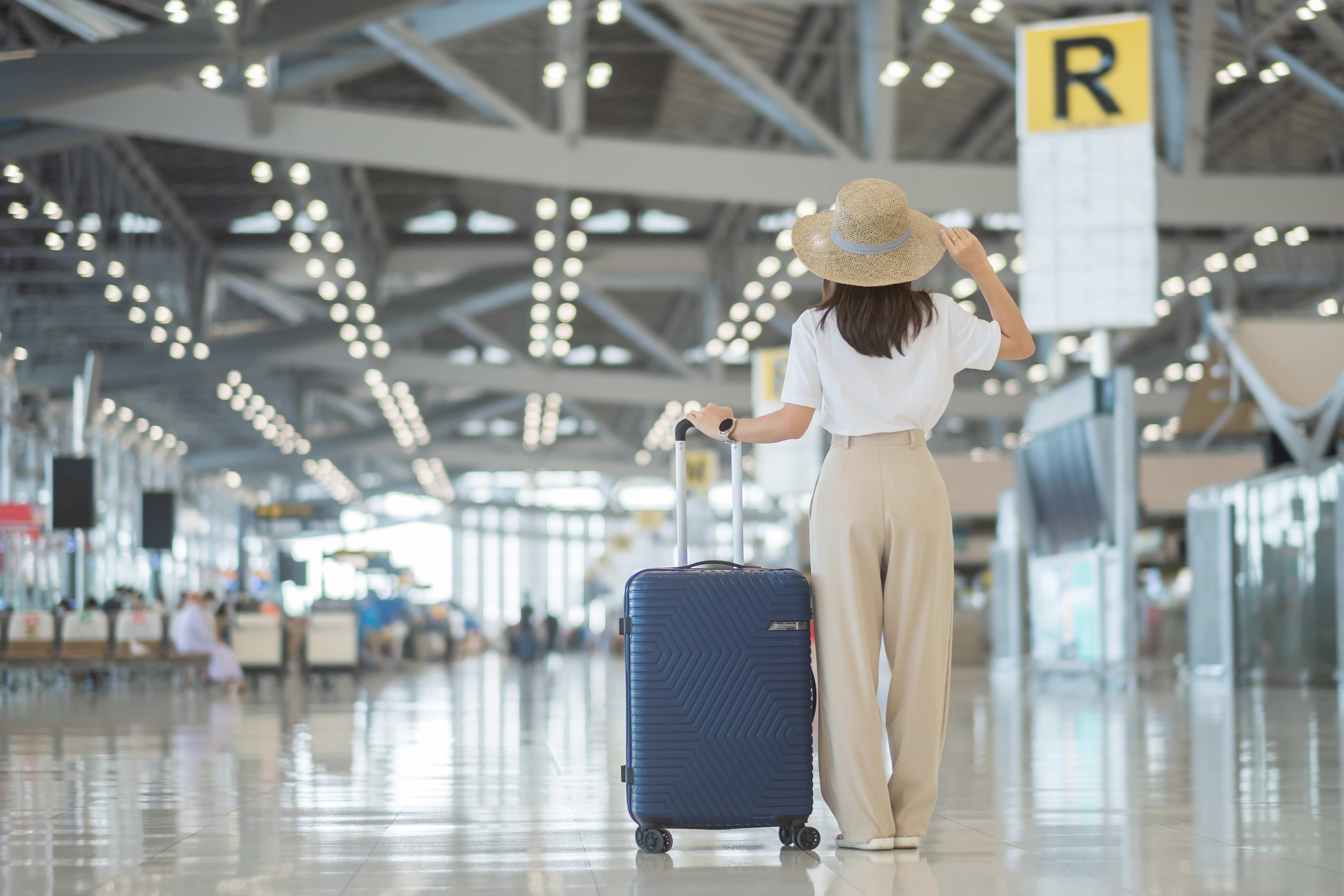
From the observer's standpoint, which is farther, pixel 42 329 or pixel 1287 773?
pixel 42 329

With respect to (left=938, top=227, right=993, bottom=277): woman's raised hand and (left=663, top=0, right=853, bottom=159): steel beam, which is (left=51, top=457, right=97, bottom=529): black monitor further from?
(left=938, top=227, right=993, bottom=277): woman's raised hand

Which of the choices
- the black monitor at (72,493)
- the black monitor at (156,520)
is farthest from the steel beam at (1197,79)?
the black monitor at (156,520)

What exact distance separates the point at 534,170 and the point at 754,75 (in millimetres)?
3231

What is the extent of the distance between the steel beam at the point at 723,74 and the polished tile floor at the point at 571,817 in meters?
10.0

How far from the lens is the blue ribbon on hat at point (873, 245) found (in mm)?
4344

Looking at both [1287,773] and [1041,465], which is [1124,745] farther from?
[1041,465]

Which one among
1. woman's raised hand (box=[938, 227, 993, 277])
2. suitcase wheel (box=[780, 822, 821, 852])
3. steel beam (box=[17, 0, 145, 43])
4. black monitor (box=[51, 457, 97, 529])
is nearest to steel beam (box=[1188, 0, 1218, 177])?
steel beam (box=[17, 0, 145, 43])

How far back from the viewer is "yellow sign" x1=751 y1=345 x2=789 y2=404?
84.8ft

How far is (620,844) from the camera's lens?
4.38 meters

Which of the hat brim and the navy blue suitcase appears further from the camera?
the hat brim

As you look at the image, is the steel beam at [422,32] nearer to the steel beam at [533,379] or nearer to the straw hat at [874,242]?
the straw hat at [874,242]

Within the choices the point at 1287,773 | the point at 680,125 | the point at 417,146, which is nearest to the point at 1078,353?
the point at 680,125

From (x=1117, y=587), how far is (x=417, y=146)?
10.9 metres

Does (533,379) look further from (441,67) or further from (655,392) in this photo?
(441,67)
